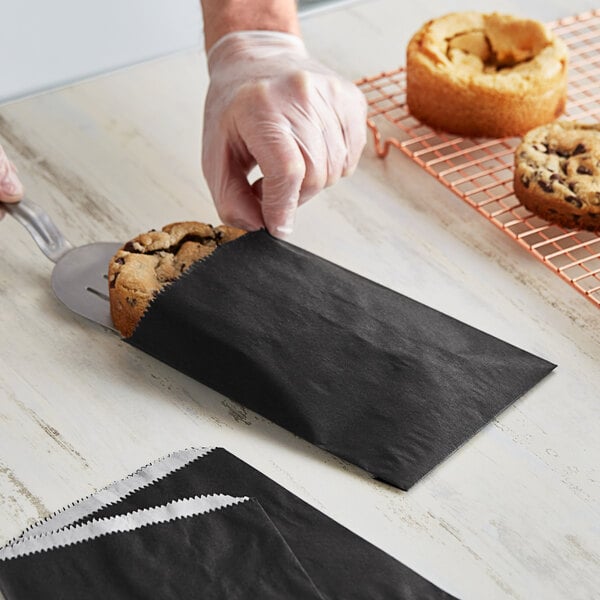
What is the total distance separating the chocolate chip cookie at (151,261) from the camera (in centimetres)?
115

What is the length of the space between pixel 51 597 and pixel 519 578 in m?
0.40

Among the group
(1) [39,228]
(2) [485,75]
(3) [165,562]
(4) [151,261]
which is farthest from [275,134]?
(3) [165,562]

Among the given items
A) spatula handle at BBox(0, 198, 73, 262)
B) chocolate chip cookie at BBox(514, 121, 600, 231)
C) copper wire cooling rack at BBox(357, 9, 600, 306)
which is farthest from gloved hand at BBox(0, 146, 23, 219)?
chocolate chip cookie at BBox(514, 121, 600, 231)

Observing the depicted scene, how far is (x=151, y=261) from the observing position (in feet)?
3.94

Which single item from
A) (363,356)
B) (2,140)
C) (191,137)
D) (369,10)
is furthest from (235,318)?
(369,10)

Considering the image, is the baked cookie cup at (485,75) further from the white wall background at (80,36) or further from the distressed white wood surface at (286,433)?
the white wall background at (80,36)

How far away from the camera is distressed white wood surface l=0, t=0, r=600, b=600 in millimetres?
952

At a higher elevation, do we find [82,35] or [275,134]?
[275,134]

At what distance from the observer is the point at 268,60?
4.39ft

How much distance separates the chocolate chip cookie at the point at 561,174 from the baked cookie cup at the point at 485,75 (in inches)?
3.4

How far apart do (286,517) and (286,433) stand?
0.43 feet

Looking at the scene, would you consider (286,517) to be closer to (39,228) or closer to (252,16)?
(39,228)

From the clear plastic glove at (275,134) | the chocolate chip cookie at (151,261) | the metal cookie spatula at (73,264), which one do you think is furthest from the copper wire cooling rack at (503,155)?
the metal cookie spatula at (73,264)

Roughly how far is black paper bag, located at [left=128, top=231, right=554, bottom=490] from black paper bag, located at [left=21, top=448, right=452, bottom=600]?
0.08 meters
